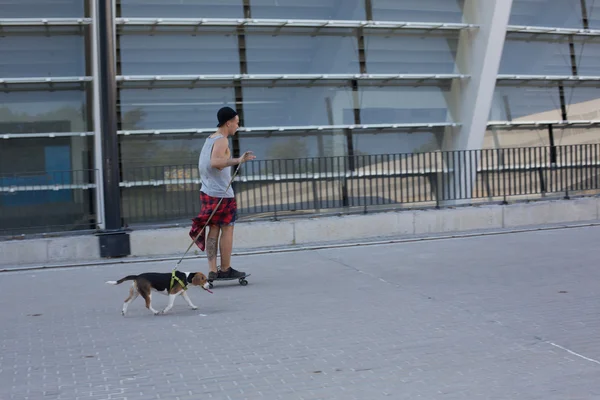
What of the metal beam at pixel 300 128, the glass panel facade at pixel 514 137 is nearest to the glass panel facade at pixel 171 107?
the metal beam at pixel 300 128

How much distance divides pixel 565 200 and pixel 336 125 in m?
4.93

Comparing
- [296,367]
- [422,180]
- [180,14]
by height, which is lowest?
[296,367]

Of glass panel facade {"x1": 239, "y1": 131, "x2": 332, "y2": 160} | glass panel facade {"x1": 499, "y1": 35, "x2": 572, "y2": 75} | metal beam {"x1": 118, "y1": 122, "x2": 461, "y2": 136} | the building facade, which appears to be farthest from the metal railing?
glass panel facade {"x1": 499, "y1": 35, "x2": 572, "y2": 75}

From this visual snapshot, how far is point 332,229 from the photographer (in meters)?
14.2

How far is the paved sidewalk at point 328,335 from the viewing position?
5.49 meters

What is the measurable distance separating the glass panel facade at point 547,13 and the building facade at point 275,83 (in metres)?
0.03

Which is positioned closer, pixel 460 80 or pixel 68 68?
pixel 68 68

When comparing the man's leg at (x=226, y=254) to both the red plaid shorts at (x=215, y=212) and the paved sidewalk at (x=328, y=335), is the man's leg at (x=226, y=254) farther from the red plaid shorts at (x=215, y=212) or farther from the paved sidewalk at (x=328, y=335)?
the paved sidewalk at (x=328, y=335)

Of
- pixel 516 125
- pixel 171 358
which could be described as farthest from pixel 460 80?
pixel 171 358

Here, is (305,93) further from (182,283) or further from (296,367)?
(296,367)

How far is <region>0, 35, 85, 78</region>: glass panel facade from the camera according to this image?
16.3 m

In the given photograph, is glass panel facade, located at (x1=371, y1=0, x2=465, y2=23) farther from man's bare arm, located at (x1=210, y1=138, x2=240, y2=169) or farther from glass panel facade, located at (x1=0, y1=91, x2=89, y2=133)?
man's bare arm, located at (x1=210, y1=138, x2=240, y2=169)

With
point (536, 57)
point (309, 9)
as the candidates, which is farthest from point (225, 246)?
point (536, 57)

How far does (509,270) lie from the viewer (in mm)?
10258
